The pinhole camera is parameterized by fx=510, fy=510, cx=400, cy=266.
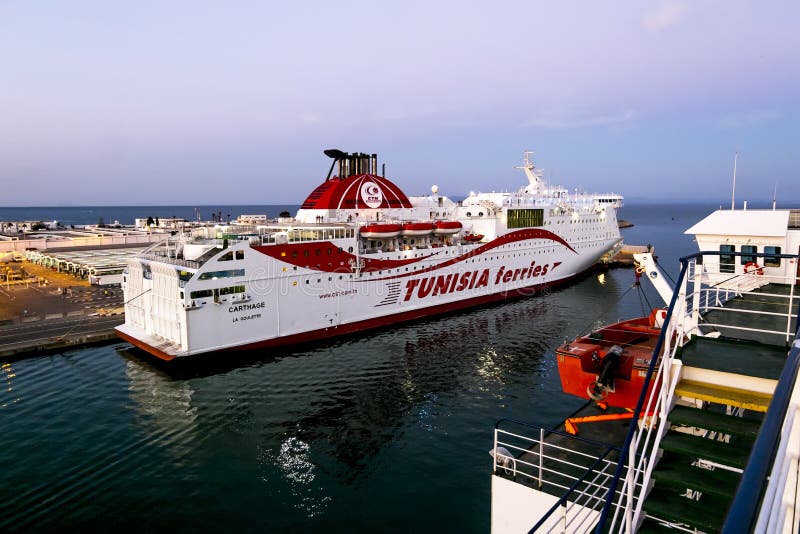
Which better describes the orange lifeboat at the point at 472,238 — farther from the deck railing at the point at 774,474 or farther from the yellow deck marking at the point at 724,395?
the deck railing at the point at 774,474

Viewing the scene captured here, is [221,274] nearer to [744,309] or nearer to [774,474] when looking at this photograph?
[744,309]

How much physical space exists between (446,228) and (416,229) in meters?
2.85

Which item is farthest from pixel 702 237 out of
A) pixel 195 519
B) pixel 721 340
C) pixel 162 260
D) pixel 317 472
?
pixel 162 260

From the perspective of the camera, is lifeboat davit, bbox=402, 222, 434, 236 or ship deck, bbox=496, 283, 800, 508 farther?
lifeboat davit, bbox=402, 222, 434, 236

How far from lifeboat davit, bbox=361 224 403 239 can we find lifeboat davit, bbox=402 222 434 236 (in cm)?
88

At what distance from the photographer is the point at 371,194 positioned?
108ft

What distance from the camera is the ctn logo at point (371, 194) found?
3272 cm

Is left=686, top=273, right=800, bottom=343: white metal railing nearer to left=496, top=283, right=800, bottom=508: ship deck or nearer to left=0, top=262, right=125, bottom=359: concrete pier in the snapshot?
left=496, top=283, right=800, bottom=508: ship deck

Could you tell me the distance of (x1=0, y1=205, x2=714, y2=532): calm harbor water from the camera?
41.0 feet

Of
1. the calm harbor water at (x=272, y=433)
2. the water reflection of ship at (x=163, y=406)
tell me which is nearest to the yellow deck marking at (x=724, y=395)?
the calm harbor water at (x=272, y=433)

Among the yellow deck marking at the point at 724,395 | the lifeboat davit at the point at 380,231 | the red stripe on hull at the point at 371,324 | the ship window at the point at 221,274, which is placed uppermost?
the lifeboat davit at the point at 380,231

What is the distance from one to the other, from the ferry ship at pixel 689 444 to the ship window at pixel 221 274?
16350mm

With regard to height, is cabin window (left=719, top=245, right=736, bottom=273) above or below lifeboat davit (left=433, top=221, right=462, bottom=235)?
below

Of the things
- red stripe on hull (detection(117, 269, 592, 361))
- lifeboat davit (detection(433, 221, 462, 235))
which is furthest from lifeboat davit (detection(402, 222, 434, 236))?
red stripe on hull (detection(117, 269, 592, 361))
